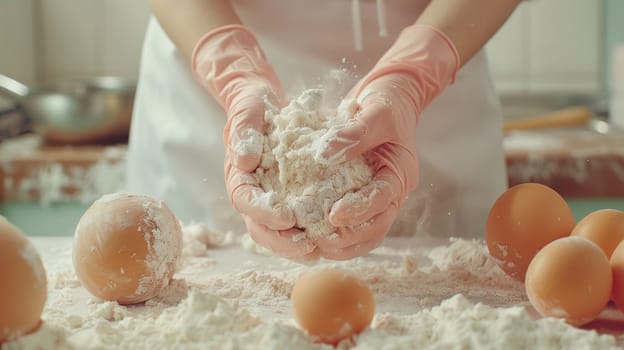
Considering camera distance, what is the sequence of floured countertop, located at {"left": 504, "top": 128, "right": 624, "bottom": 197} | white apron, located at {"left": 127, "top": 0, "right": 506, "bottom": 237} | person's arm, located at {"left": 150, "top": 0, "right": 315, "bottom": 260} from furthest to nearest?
floured countertop, located at {"left": 504, "top": 128, "right": 624, "bottom": 197} < white apron, located at {"left": 127, "top": 0, "right": 506, "bottom": 237} < person's arm, located at {"left": 150, "top": 0, "right": 315, "bottom": 260}

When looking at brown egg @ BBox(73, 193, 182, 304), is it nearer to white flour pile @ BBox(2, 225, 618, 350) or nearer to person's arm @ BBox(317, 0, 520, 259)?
white flour pile @ BBox(2, 225, 618, 350)

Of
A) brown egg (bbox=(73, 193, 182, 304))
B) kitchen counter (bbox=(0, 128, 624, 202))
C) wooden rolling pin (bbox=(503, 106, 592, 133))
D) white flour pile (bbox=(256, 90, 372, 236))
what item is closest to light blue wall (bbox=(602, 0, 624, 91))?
wooden rolling pin (bbox=(503, 106, 592, 133))

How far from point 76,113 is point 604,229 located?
1787mm

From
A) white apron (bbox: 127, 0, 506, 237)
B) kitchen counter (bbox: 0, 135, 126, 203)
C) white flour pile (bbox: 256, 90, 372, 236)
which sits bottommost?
kitchen counter (bbox: 0, 135, 126, 203)

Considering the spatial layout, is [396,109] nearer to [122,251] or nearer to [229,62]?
[229,62]

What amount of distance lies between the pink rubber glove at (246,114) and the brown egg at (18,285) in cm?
29

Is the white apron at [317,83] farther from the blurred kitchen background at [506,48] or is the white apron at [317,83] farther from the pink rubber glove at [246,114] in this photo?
the blurred kitchen background at [506,48]

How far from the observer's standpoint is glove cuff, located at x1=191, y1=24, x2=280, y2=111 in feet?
4.11

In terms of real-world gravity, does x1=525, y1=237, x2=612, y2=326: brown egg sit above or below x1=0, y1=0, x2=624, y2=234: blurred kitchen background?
above

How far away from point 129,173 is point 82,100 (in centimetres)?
76

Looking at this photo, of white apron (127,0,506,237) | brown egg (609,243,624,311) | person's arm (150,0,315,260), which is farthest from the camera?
white apron (127,0,506,237)

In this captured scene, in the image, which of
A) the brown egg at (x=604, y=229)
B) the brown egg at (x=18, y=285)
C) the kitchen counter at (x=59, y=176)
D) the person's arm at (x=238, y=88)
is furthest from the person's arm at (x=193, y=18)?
the kitchen counter at (x=59, y=176)

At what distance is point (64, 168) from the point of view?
7.22ft

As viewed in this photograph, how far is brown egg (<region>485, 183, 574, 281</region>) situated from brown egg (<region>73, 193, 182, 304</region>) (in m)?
0.46
